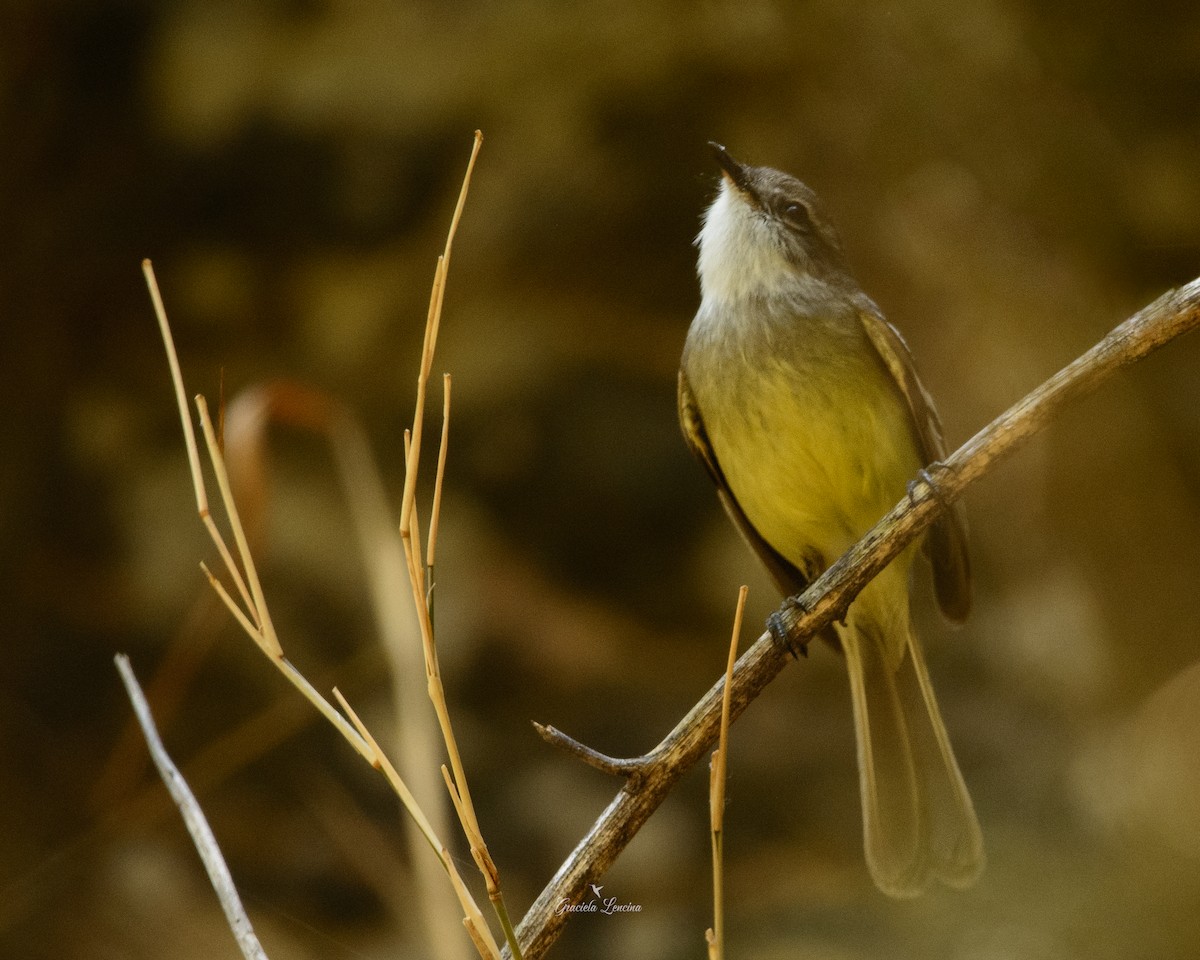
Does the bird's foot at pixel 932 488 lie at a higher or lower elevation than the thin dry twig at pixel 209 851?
higher

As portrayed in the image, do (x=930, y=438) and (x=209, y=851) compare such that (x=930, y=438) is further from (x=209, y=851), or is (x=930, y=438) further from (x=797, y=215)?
(x=209, y=851)

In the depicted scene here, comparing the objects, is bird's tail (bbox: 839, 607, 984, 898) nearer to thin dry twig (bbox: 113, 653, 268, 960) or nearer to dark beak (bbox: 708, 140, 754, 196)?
dark beak (bbox: 708, 140, 754, 196)

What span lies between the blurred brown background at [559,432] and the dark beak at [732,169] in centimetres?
62

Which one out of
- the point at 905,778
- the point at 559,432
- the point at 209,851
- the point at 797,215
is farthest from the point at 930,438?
the point at 559,432

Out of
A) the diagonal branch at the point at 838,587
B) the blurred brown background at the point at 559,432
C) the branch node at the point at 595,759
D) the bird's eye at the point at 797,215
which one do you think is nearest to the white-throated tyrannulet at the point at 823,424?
the bird's eye at the point at 797,215

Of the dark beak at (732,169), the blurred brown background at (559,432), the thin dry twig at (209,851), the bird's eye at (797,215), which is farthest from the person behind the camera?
the blurred brown background at (559,432)

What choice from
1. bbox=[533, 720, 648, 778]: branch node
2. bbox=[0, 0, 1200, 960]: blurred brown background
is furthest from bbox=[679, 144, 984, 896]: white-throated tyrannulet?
bbox=[533, 720, 648, 778]: branch node

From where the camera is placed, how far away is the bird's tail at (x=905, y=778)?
1548mm

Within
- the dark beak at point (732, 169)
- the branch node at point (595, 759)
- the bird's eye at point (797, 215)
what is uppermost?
the dark beak at point (732, 169)

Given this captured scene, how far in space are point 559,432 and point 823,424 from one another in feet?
4.30

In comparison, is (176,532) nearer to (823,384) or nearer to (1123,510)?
(823,384)

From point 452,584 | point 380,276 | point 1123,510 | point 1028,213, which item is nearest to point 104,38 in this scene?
point 380,276

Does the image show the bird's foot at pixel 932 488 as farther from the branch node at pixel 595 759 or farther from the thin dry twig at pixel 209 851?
the thin dry twig at pixel 209 851

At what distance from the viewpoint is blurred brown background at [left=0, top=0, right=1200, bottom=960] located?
2275mm
